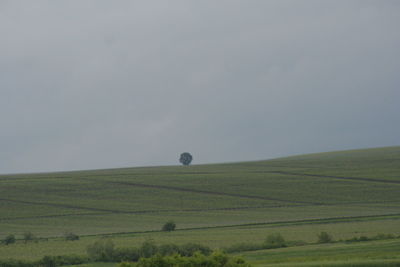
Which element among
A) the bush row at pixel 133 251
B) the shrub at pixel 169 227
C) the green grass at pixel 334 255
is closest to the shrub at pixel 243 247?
the green grass at pixel 334 255

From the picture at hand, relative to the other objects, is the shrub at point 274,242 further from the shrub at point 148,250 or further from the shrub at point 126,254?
the shrub at point 126,254

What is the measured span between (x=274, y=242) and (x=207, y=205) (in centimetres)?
2528

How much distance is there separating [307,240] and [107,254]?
11.8 meters

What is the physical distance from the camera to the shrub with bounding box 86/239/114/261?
36.6m

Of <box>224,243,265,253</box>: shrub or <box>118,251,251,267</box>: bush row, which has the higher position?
<box>118,251,251,267</box>: bush row

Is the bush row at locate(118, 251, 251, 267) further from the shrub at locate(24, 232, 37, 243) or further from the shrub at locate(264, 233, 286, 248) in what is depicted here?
the shrub at locate(24, 232, 37, 243)

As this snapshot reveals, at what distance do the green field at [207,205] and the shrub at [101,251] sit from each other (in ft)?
9.26

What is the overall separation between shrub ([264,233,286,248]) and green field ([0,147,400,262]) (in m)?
1.93

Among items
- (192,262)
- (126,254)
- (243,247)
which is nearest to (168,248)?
(126,254)

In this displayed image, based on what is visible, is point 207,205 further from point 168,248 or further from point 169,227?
point 168,248

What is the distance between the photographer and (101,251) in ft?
121

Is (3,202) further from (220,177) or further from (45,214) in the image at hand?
(220,177)

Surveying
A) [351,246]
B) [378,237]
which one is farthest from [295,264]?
[378,237]

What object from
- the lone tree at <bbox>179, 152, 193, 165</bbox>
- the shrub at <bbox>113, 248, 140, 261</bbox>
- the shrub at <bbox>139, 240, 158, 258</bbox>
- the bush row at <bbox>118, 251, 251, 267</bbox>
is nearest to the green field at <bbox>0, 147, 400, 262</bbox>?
the shrub at <bbox>113, 248, 140, 261</bbox>
